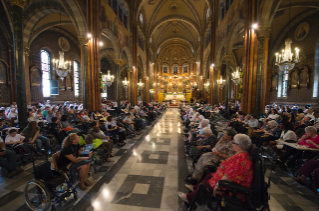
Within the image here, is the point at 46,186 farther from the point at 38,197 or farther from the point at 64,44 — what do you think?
the point at 64,44

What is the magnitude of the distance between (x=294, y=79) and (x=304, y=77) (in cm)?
108

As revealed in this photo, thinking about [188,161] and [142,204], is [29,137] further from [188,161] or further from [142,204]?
[188,161]

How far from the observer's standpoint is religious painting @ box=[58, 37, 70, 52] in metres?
17.2

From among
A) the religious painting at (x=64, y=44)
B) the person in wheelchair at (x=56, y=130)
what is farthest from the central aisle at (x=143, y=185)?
the religious painting at (x=64, y=44)

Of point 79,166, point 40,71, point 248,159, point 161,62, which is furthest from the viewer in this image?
point 161,62

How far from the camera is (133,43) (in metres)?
19.0

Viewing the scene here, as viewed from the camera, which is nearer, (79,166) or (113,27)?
(79,166)

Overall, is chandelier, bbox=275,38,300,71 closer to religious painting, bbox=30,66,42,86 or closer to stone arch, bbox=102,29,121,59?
stone arch, bbox=102,29,121,59

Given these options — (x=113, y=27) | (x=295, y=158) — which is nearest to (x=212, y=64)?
(x=113, y=27)

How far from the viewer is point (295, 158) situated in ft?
12.5

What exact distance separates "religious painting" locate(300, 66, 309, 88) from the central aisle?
13.6 m

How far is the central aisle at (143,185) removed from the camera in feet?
8.93

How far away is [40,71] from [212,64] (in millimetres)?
17713

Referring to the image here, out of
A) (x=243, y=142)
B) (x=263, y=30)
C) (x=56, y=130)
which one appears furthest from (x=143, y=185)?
(x=263, y=30)
